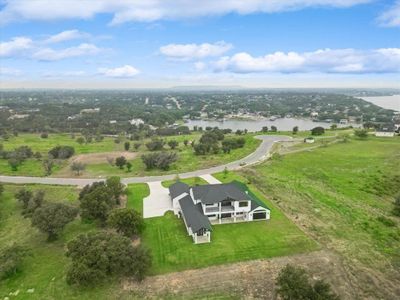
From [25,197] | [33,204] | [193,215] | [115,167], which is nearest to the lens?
[193,215]

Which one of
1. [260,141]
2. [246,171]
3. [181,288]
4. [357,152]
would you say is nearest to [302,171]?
[246,171]

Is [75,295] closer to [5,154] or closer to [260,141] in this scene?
[5,154]

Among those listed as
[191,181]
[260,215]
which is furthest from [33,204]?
[260,215]

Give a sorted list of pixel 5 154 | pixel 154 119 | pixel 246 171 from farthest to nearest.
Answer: pixel 154 119 → pixel 5 154 → pixel 246 171

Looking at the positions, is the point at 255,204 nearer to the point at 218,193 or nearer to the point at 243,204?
the point at 243,204

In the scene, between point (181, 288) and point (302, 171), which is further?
point (302, 171)

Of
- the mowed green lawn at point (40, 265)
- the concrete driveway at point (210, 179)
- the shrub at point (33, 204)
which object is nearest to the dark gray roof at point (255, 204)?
the concrete driveway at point (210, 179)

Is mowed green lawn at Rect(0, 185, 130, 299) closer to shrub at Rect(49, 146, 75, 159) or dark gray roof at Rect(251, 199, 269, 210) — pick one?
dark gray roof at Rect(251, 199, 269, 210)
